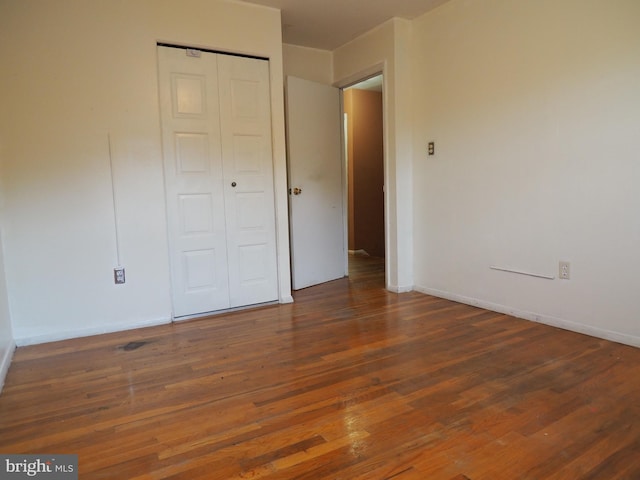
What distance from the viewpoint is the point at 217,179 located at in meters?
3.35

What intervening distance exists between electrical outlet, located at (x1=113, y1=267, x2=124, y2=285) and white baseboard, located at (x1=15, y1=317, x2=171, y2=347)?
32 cm

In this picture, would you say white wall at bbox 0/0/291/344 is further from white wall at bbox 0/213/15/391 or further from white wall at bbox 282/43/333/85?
white wall at bbox 282/43/333/85

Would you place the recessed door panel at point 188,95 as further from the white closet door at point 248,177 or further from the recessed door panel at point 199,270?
the recessed door panel at point 199,270

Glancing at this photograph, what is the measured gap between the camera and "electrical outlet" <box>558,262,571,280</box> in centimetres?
276

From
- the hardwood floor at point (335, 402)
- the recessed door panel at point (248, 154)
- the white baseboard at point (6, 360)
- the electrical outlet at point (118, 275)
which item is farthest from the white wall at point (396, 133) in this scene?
the white baseboard at point (6, 360)

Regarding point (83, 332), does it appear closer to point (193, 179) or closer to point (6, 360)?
point (6, 360)

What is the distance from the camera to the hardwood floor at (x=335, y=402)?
1484 millimetres

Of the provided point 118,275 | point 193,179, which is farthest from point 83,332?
point 193,179

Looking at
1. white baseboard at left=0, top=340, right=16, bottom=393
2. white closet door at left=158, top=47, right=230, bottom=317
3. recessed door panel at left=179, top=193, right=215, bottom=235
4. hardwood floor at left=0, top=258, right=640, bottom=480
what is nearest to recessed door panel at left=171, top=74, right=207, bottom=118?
white closet door at left=158, top=47, right=230, bottom=317

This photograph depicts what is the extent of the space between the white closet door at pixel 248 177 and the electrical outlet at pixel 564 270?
7.13ft

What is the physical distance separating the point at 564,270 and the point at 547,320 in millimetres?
376

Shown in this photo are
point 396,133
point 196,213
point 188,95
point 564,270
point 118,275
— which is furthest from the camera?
point 396,133

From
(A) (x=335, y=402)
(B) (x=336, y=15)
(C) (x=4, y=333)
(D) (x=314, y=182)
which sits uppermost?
(B) (x=336, y=15)

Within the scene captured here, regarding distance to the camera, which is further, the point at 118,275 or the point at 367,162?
the point at 367,162
